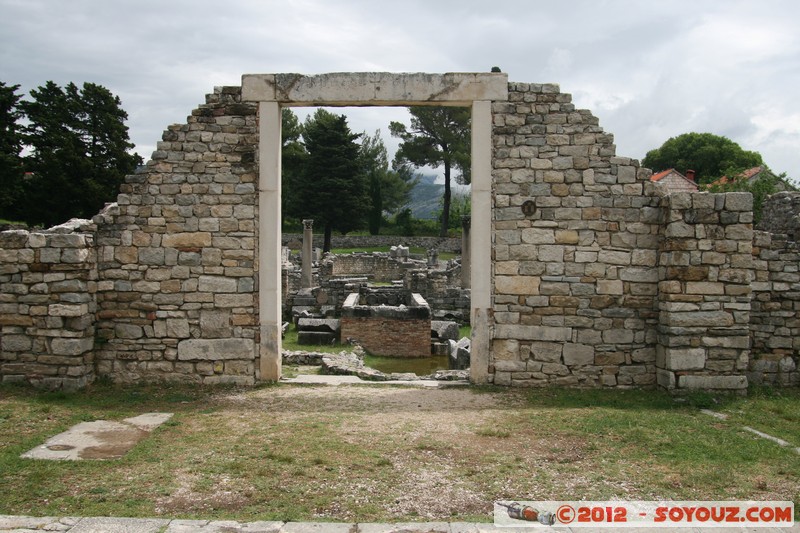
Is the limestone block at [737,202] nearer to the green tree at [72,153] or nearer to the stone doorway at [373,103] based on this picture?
the stone doorway at [373,103]

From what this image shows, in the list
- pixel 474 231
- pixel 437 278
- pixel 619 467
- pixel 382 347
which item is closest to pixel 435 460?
pixel 619 467

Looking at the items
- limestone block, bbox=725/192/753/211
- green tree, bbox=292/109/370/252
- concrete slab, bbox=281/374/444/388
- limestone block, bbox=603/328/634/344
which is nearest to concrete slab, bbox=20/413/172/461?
concrete slab, bbox=281/374/444/388

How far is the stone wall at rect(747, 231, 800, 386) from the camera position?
8.30 m

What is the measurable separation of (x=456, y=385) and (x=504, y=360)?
83 centimetres

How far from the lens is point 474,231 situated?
8406 millimetres

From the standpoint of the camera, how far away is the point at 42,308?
777 centimetres

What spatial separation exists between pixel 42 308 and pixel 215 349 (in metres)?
2.35

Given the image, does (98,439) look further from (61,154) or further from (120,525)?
(61,154)

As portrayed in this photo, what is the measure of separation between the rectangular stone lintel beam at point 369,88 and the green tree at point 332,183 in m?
37.7

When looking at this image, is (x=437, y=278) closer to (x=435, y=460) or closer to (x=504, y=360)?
(x=504, y=360)

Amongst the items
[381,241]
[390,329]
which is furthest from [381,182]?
[390,329]

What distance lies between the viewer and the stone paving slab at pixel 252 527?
13.1 feet

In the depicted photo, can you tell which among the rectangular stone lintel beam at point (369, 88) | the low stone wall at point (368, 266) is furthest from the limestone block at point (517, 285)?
the low stone wall at point (368, 266)

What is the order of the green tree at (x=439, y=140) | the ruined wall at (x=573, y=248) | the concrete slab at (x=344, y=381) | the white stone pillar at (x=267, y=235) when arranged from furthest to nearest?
1. the green tree at (x=439, y=140)
2. the concrete slab at (x=344, y=381)
3. the white stone pillar at (x=267, y=235)
4. the ruined wall at (x=573, y=248)
